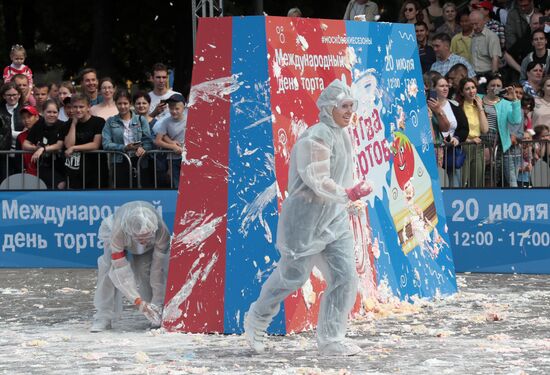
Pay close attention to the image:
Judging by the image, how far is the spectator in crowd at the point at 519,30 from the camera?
61.1ft

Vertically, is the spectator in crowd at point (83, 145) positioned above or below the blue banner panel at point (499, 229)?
above

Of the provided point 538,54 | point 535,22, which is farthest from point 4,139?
point 535,22

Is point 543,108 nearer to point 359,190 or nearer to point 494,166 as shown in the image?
point 494,166

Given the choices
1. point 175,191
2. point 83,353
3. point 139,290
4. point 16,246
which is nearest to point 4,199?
point 16,246

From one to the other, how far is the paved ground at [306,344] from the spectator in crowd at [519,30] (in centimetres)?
638

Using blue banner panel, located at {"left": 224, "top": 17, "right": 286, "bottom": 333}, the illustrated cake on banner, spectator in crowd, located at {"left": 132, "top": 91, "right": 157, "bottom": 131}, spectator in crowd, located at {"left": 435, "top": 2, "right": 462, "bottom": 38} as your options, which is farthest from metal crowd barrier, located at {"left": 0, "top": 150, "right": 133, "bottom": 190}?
spectator in crowd, located at {"left": 435, "top": 2, "right": 462, "bottom": 38}

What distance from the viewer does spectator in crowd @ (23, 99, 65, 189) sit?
15891mm

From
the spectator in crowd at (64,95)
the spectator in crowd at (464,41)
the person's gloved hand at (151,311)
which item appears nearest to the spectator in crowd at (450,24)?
the spectator in crowd at (464,41)

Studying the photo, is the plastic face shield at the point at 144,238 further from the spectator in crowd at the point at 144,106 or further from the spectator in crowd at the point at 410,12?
the spectator in crowd at the point at 410,12

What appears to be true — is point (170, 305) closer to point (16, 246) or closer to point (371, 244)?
point (371, 244)

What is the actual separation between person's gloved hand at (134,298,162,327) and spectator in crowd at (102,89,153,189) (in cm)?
504

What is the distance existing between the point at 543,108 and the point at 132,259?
23.0 feet

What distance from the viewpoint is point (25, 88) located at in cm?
1723

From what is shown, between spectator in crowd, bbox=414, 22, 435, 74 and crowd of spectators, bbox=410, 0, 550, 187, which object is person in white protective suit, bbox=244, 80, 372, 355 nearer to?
crowd of spectators, bbox=410, 0, 550, 187
